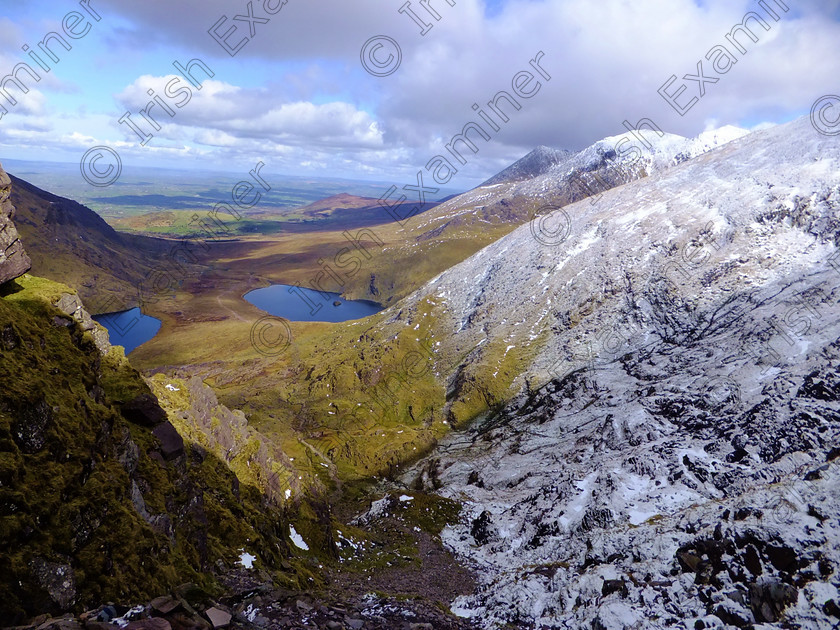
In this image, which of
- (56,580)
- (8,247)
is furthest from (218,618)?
(8,247)

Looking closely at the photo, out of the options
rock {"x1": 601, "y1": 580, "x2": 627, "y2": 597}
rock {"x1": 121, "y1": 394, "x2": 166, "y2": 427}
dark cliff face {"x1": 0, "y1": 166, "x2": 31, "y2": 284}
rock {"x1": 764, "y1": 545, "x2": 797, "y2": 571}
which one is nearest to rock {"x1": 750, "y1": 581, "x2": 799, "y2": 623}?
rock {"x1": 764, "y1": 545, "x2": 797, "y2": 571}

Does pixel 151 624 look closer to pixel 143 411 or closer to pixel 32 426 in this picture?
pixel 32 426

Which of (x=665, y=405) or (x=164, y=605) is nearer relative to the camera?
(x=164, y=605)

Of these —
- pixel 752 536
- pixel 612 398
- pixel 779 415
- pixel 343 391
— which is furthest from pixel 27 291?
pixel 343 391

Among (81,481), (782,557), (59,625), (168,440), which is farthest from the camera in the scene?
(782,557)

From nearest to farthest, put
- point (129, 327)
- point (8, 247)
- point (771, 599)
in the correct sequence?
point (8, 247) → point (771, 599) → point (129, 327)

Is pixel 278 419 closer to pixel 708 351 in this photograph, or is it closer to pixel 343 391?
pixel 343 391
